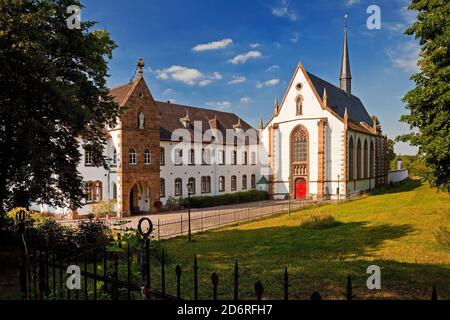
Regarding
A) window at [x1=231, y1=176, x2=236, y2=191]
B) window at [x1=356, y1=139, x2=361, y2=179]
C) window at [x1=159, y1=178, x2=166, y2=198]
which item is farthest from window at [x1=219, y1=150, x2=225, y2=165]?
window at [x1=356, y1=139, x2=361, y2=179]

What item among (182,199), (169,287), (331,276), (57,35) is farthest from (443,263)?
(182,199)

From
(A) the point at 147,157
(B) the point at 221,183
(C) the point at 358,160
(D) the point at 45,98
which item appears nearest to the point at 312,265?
(D) the point at 45,98

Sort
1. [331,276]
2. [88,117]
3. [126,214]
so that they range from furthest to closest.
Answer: [126,214]
[88,117]
[331,276]

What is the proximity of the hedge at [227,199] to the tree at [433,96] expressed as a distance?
23.9m

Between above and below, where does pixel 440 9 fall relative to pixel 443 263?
above

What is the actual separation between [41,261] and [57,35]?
9282 mm

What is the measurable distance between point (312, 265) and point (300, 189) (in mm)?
33537

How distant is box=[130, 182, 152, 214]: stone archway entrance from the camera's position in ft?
96.2

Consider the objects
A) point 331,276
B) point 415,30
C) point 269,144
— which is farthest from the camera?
point 269,144

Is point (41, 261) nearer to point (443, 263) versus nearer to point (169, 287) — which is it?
point (169, 287)

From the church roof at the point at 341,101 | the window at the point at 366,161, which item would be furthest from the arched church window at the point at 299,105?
the window at the point at 366,161

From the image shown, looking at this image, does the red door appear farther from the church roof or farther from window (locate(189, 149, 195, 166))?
window (locate(189, 149, 195, 166))
